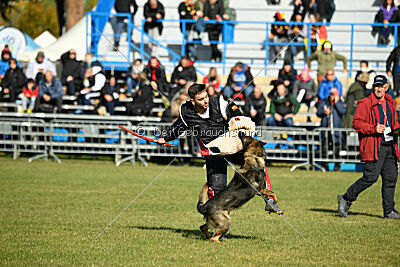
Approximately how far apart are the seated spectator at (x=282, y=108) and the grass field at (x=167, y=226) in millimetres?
2860

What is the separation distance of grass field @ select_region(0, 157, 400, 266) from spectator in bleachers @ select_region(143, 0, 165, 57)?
826 cm

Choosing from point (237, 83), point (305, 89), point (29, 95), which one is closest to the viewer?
point (305, 89)

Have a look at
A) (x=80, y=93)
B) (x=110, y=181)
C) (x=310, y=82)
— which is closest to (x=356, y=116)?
(x=110, y=181)

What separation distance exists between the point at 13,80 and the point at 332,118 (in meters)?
9.89

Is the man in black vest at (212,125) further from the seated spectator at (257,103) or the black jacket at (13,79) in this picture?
the black jacket at (13,79)

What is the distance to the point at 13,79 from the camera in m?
20.4

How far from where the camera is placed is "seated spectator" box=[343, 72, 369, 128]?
1691cm

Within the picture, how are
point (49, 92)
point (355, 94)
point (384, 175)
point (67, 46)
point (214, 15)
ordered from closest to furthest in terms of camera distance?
point (384, 175)
point (355, 94)
point (49, 92)
point (214, 15)
point (67, 46)

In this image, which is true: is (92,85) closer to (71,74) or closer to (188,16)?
(71,74)

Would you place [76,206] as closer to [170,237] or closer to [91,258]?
[170,237]

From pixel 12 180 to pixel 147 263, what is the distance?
804cm

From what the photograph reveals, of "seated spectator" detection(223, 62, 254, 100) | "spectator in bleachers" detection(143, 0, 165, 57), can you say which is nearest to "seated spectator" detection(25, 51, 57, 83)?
"spectator in bleachers" detection(143, 0, 165, 57)

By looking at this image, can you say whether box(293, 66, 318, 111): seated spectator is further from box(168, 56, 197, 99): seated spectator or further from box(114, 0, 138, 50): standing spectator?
box(114, 0, 138, 50): standing spectator

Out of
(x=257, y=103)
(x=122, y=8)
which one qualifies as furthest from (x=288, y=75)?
(x=122, y=8)
